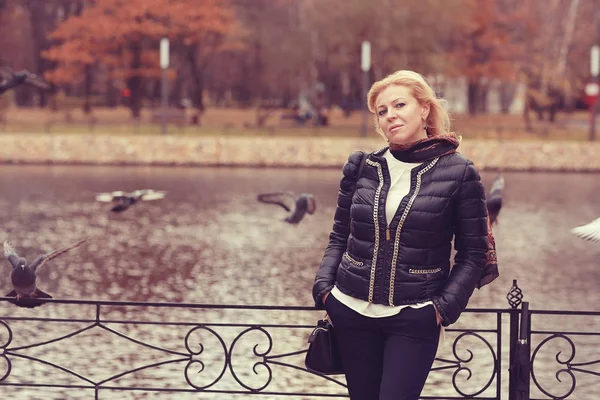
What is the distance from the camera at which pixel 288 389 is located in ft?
25.0

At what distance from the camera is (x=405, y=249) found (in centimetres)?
409

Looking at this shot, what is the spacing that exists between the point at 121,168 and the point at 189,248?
47.9 ft

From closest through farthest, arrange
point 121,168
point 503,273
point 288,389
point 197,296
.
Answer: point 288,389 < point 197,296 < point 503,273 < point 121,168

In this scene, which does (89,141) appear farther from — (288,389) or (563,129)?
(288,389)

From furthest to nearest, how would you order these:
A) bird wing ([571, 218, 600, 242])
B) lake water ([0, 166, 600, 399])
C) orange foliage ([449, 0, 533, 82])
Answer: orange foliage ([449, 0, 533, 82]) → lake water ([0, 166, 600, 399]) → bird wing ([571, 218, 600, 242])

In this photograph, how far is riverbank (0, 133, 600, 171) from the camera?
30766mm

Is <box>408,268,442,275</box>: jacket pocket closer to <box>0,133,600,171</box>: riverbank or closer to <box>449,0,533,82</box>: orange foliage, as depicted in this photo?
<box>0,133,600,171</box>: riverbank

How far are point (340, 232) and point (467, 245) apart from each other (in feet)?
1.73

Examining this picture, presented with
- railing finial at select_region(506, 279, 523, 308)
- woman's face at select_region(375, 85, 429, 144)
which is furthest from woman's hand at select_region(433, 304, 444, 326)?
railing finial at select_region(506, 279, 523, 308)

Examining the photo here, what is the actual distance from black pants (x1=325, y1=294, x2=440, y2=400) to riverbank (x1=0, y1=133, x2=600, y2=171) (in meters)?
26.5

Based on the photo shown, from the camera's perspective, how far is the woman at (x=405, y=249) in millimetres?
4082

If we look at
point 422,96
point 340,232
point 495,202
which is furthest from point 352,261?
point 495,202

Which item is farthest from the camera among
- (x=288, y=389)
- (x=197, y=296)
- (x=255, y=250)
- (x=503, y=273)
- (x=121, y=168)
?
(x=121, y=168)

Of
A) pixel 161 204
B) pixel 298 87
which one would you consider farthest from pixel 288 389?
pixel 298 87
